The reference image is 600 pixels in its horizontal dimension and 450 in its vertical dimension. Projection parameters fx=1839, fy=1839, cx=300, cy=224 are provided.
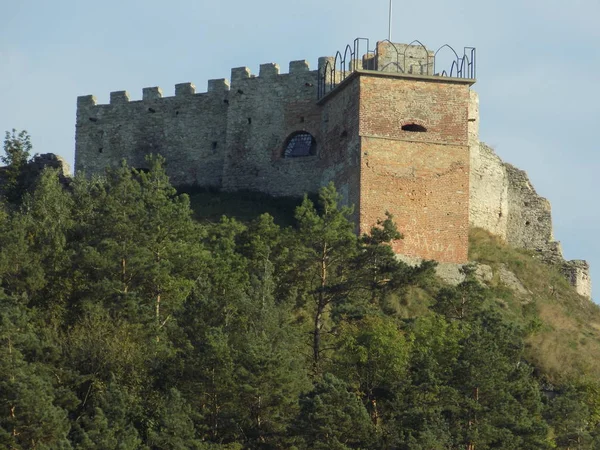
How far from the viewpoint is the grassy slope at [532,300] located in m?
51.3

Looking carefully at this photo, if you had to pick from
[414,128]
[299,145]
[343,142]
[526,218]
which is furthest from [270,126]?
[526,218]

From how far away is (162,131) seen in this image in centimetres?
6209

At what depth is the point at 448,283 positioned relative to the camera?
53562 millimetres

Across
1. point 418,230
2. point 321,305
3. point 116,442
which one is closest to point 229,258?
point 321,305

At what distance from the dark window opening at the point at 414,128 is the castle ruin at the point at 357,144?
0.03 metres

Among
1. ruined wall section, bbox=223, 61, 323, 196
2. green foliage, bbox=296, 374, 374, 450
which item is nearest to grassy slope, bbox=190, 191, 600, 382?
ruined wall section, bbox=223, 61, 323, 196

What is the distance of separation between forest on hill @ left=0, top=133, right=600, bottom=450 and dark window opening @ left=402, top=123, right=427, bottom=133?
3.73 metres

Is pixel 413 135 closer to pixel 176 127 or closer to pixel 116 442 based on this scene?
pixel 176 127

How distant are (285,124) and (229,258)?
10.8 metres

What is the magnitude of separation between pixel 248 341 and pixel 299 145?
55.6ft

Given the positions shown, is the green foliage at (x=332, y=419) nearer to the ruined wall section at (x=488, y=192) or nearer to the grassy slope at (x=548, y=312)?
the grassy slope at (x=548, y=312)

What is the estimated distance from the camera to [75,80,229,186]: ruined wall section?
6122cm

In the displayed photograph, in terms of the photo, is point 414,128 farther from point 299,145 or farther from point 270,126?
point 270,126

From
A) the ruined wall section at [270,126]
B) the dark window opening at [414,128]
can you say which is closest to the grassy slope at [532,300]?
the ruined wall section at [270,126]
